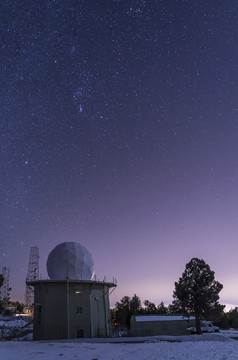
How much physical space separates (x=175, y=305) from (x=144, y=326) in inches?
345

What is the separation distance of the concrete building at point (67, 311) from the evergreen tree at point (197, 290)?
33.2 ft

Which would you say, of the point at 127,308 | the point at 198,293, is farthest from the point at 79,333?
the point at 127,308

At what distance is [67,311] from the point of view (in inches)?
1176

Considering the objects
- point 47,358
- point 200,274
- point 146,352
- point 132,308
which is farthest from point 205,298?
point 132,308

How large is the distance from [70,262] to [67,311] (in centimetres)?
611

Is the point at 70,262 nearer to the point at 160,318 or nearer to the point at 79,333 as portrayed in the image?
the point at 79,333

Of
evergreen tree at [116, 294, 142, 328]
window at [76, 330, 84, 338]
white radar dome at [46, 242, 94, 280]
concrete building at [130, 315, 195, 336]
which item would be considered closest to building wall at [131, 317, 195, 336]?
concrete building at [130, 315, 195, 336]

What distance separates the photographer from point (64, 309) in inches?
1183

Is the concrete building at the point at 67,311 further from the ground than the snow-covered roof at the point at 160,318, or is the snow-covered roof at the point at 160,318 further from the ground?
the concrete building at the point at 67,311

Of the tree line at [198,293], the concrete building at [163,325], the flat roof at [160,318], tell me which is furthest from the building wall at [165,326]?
the tree line at [198,293]

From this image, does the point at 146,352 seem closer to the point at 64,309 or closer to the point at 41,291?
the point at 64,309

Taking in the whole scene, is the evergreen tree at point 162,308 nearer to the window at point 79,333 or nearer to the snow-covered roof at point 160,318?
the snow-covered roof at point 160,318

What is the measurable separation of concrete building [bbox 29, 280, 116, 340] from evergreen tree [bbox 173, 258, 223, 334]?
10117mm

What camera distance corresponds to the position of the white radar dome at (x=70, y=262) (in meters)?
34.0
